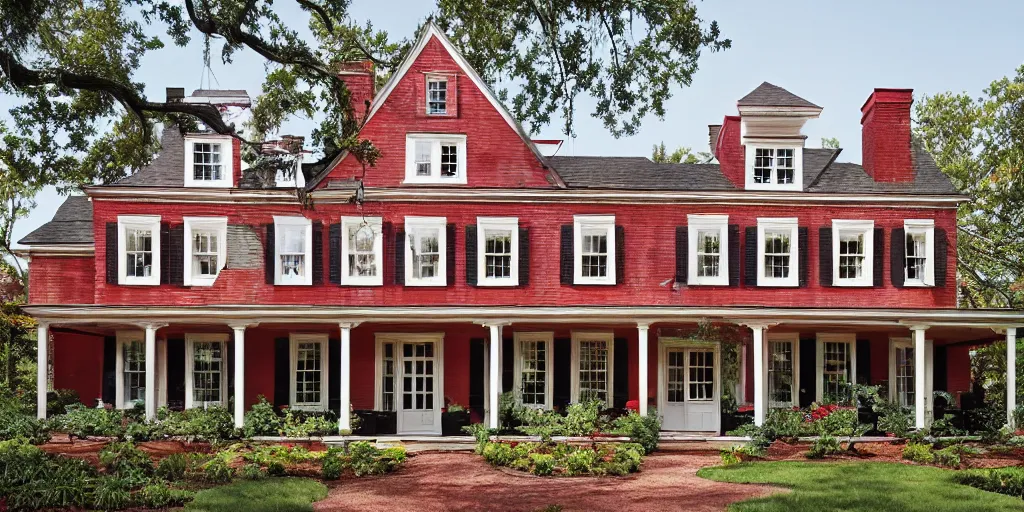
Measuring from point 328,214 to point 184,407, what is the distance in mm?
5680

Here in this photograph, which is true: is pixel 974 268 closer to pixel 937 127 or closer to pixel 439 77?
pixel 937 127

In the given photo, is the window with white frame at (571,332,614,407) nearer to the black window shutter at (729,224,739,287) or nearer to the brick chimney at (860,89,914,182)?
the black window shutter at (729,224,739,287)

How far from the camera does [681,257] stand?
1030 inches

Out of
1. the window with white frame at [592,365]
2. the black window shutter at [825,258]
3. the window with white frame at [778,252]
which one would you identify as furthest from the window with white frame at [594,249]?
the black window shutter at [825,258]

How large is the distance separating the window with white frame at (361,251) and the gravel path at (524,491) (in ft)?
22.4

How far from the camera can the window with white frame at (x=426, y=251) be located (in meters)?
25.9

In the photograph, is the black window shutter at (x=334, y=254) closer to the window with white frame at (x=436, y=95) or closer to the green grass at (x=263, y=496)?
the window with white frame at (x=436, y=95)

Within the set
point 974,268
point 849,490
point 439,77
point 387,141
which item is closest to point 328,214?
point 387,141

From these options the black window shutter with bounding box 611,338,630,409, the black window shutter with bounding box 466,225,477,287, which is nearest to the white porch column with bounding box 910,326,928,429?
the black window shutter with bounding box 611,338,630,409

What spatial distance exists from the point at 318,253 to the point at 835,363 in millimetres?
12791

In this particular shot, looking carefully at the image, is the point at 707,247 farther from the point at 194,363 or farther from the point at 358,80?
the point at 194,363

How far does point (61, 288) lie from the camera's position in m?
27.7

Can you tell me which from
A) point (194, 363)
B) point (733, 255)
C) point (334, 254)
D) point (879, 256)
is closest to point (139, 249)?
point (194, 363)

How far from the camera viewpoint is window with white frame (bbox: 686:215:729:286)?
26.2 metres
